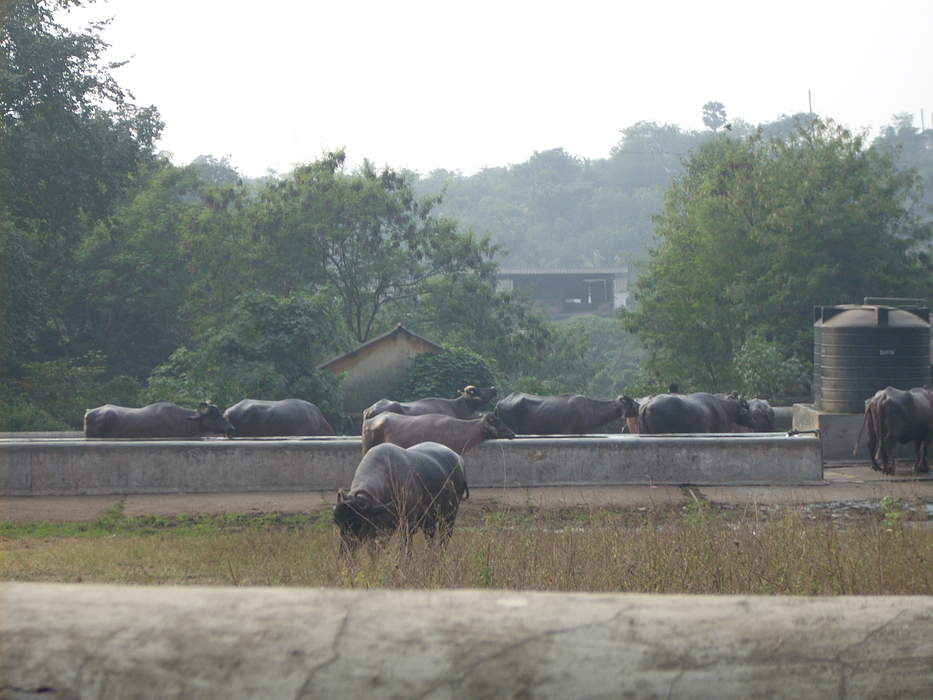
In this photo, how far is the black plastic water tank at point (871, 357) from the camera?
20.6 m

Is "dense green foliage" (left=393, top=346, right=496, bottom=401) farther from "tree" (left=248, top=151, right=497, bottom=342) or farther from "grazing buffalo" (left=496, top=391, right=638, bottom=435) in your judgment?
"tree" (left=248, top=151, right=497, bottom=342)

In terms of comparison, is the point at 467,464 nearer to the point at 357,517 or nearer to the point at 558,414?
the point at 558,414

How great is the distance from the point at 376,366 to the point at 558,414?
9395mm

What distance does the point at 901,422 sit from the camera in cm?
1800

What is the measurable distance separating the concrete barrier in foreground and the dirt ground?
12564mm

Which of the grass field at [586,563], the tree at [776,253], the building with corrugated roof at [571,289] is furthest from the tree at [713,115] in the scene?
the grass field at [586,563]

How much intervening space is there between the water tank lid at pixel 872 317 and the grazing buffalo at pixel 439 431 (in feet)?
25.4

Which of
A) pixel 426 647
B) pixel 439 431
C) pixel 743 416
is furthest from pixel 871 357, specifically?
pixel 426 647

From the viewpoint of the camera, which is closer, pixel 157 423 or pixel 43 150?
pixel 157 423

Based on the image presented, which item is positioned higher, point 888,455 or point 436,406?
point 436,406

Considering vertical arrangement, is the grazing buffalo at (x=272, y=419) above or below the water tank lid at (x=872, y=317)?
below

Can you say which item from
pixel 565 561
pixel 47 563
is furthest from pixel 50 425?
pixel 565 561

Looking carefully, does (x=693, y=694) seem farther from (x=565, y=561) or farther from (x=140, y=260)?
(x=140, y=260)

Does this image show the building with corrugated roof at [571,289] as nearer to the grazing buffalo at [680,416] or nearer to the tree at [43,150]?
the tree at [43,150]
